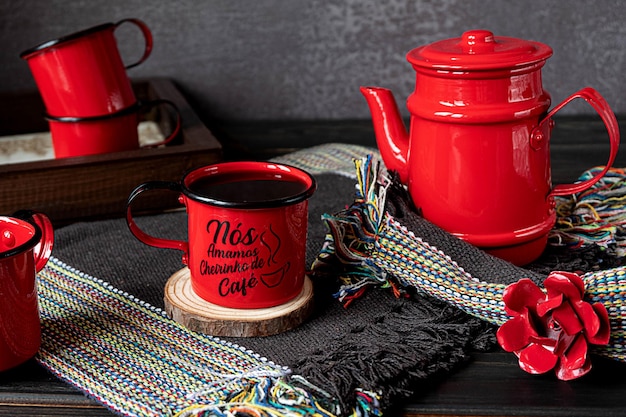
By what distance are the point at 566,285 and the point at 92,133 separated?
26.0 inches

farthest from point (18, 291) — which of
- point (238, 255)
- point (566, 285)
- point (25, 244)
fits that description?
point (566, 285)

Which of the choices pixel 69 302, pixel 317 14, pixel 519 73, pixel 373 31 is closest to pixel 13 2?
pixel 317 14

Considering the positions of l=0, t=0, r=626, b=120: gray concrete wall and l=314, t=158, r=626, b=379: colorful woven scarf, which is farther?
l=0, t=0, r=626, b=120: gray concrete wall

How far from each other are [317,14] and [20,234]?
0.98 metres

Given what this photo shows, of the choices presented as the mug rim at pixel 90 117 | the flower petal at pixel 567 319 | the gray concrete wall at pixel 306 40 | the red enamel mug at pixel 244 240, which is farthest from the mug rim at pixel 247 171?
the gray concrete wall at pixel 306 40

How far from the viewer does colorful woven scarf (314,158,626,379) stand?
2.08ft

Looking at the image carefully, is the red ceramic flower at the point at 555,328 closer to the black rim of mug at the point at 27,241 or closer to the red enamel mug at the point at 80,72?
the black rim of mug at the point at 27,241

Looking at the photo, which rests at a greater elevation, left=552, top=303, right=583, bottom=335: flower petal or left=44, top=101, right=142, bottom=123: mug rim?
left=44, top=101, right=142, bottom=123: mug rim

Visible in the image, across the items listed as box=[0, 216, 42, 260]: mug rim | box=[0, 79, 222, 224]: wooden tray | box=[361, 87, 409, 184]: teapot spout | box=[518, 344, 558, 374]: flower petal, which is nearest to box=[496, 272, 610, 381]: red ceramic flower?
box=[518, 344, 558, 374]: flower petal

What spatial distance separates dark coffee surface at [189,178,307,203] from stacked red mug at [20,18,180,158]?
1.23 ft

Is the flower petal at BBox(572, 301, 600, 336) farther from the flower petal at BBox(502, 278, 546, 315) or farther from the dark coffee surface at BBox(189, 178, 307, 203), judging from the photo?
the dark coffee surface at BBox(189, 178, 307, 203)

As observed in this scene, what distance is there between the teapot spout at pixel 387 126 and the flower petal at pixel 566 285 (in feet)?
0.77

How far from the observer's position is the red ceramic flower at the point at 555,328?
63 centimetres

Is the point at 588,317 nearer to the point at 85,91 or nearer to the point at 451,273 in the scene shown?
the point at 451,273
